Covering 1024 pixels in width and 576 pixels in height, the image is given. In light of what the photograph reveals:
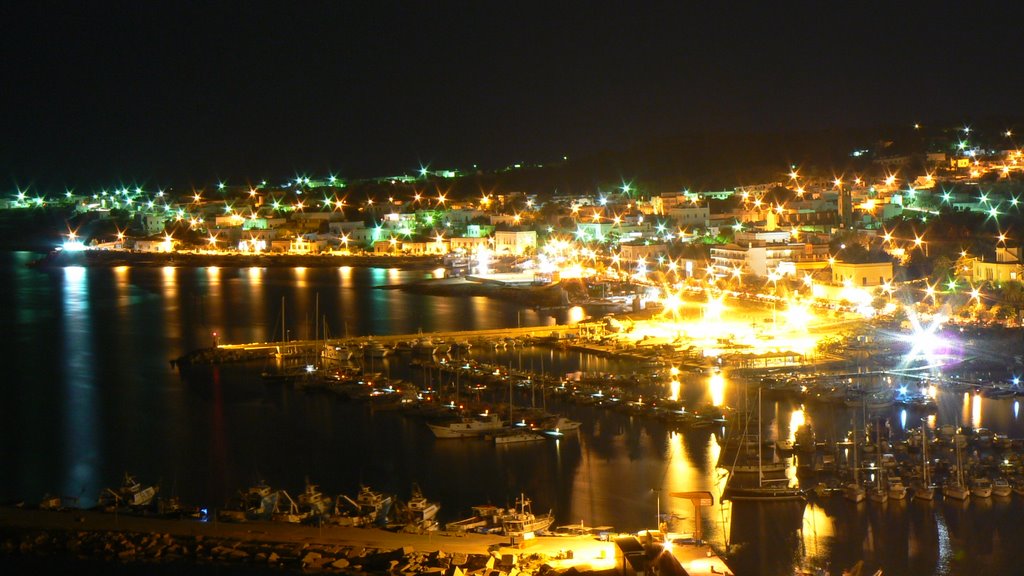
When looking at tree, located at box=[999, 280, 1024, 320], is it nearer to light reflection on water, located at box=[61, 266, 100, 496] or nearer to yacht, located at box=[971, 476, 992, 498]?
yacht, located at box=[971, 476, 992, 498]

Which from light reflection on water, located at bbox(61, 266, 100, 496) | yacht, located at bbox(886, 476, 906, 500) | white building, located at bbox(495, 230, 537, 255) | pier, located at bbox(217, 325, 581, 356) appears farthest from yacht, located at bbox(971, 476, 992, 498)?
white building, located at bbox(495, 230, 537, 255)

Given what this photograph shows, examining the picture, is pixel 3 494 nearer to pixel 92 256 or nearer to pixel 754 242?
pixel 754 242

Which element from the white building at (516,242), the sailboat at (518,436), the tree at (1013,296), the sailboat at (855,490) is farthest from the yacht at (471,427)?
the white building at (516,242)

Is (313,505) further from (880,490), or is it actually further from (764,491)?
(880,490)

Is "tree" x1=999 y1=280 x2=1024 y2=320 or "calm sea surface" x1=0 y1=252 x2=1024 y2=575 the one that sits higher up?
"tree" x1=999 y1=280 x2=1024 y2=320

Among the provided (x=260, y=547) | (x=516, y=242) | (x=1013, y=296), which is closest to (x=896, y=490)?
(x=260, y=547)

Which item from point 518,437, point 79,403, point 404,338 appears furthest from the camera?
point 404,338

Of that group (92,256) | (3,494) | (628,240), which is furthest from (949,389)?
(92,256)
